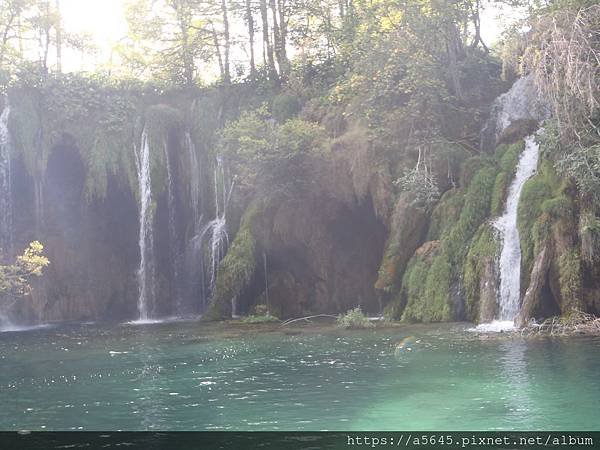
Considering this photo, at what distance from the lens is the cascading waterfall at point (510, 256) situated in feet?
63.0

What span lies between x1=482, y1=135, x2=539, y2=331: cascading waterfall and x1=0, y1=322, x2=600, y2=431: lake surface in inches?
51.3

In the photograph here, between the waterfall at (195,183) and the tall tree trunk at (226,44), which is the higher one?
the tall tree trunk at (226,44)

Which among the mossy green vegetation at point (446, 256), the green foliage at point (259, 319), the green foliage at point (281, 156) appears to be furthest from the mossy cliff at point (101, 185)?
the mossy green vegetation at point (446, 256)

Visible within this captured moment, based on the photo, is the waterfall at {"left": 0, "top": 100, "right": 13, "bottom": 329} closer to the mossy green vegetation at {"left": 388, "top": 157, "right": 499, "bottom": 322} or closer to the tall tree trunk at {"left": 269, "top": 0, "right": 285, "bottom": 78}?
the tall tree trunk at {"left": 269, "top": 0, "right": 285, "bottom": 78}

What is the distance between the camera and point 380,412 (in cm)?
1052

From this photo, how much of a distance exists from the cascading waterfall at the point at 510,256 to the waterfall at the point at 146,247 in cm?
1492

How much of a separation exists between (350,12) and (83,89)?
487 inches

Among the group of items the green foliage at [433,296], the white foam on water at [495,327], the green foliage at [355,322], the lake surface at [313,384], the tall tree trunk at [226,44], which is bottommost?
the lake surface at [313,384]

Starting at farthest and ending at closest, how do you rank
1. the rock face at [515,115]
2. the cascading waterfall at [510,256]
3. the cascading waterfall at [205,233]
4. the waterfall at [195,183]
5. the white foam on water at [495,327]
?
1. the waterfall at [195,183]
2. the cascading waterfall at [205,233]
3. the rock face at [515,115]
4. the cascading waterfall at [510,256]
5. the white foam on water at [495,327]

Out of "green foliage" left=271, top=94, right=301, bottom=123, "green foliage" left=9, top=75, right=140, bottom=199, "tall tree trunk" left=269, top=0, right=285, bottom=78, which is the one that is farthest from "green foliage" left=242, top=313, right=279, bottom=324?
"tall tree trunk" left=269, top=0, right=285, bottom=78

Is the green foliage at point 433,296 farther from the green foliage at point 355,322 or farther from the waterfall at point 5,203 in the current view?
the waterfall at point 5,203

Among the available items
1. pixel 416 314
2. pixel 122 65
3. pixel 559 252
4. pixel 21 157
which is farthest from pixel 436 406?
pixel 122 65

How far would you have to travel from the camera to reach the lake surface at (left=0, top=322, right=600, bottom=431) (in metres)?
10.3

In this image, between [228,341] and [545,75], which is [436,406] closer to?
[228,341]
